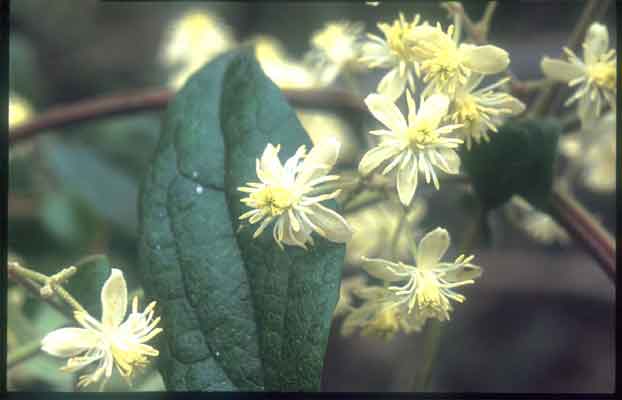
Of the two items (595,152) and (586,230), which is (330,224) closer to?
(586,230)

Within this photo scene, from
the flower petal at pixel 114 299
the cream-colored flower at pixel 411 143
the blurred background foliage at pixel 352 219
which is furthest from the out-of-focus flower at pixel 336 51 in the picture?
the flower petal at pixel 114 299

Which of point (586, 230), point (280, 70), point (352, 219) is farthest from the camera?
point (280, 70)

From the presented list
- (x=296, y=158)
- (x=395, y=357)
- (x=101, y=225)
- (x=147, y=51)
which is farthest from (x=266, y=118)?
(x=147, y=51)

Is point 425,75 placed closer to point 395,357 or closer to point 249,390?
point 249,390

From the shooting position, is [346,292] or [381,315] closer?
[381,315]

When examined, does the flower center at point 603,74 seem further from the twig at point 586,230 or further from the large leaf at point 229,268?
the large leaf at point 229,268

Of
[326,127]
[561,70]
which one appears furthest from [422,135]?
[326,127]

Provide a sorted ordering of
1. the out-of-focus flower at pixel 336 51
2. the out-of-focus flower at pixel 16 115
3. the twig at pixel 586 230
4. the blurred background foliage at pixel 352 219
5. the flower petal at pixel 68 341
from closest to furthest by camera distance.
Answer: the flower petal at pixel 68 341, the twig at pixel 586 230, the out-of-focus flower at pixel 336 51, the out-of-focus flower at pixel 16 115, the blurred background foliage at pixel 352 219

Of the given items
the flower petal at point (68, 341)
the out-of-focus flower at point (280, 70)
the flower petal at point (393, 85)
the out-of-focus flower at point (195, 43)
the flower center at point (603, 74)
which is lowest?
the flower petal at point (68, 341)

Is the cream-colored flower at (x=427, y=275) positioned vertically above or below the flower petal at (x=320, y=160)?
below
